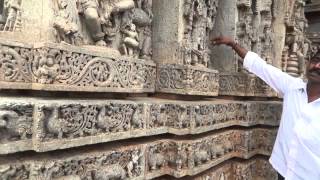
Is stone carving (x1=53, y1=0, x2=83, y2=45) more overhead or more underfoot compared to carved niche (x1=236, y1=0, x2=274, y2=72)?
more underfoot

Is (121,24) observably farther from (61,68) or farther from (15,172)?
(15,172)

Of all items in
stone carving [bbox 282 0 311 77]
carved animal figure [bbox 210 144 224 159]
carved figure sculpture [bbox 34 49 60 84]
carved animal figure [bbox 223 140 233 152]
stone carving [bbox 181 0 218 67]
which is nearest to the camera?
carved figure sculpture [bbox 34 49 60 84]

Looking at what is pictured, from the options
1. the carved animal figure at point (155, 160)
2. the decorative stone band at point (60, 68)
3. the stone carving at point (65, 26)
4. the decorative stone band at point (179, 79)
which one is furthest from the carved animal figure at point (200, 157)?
the stone carving at point (65, 26)

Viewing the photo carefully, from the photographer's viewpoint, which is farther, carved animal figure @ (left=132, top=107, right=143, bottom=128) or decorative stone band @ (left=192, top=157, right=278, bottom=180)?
decorative stone band @ (left=192, top=157, right=278, bottom=180)

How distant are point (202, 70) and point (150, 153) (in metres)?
1.07

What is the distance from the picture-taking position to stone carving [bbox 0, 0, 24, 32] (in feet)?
7.70

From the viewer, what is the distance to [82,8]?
8.68 ft

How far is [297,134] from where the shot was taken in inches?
114

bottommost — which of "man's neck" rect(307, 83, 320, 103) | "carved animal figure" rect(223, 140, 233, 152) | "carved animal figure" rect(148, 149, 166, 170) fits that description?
"carved animal figure" rect(223, 140, 233, 152)

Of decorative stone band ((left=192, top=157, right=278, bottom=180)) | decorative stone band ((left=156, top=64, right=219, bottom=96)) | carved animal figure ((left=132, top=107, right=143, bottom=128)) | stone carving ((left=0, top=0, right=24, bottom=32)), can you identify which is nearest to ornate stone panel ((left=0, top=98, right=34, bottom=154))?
stone carving ((left=0, top=0, right=24, bottom=32))

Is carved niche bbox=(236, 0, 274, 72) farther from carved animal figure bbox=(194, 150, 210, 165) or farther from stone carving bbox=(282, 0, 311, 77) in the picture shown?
carved animal figure bbox=(194, 150, 210, 165)

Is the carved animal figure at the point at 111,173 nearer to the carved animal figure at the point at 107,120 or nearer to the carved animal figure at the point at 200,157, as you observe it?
the carved animal figure at the point at 107,120

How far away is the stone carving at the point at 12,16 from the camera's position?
92.4 inches

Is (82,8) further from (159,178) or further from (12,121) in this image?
(159,178)
